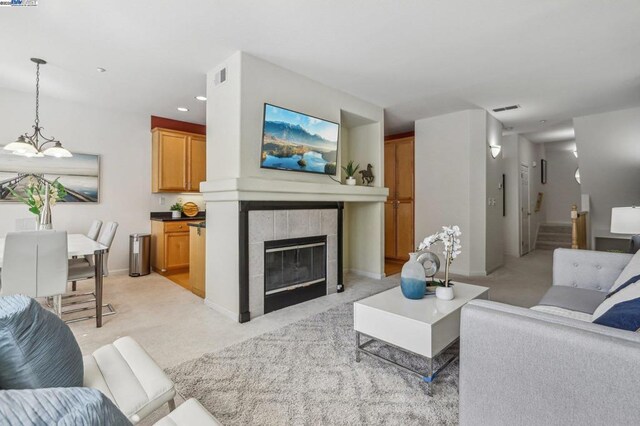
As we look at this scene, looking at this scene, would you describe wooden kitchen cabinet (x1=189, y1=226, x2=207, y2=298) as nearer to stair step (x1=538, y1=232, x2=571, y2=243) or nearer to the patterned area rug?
the patterned area rug

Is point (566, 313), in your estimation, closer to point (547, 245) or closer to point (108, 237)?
point (108, 237)

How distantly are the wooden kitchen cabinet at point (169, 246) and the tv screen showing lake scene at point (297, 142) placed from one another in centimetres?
264

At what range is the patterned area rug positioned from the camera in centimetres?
163

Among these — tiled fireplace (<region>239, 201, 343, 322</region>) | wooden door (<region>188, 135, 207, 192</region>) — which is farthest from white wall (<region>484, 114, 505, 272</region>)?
wooden door (<region>188, 135, 207, 192</region>)

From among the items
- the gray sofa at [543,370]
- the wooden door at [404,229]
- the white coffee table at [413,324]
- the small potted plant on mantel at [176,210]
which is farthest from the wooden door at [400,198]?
the gray sofa at [543,370]

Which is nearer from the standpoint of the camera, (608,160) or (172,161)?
(608,160)

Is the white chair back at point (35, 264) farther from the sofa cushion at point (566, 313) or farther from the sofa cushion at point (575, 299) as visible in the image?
the sofa cushion at point (575, 299)

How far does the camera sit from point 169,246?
16.2 feet

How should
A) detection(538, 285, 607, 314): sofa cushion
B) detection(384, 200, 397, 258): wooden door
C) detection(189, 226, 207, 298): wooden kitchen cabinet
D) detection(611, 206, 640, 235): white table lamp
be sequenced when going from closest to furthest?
detection(538, 285, 607, 314): sofa cushion → detection(611, 206, 640, 235): white table lamp → detection(189, 226, 207, 298): wooden kitchen cabinet → detection(384, 200, 397, 258): wooden door

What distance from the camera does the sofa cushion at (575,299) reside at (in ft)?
6.54

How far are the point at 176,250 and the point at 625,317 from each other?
17.2 feet

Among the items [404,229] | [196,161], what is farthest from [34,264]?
[404,229]

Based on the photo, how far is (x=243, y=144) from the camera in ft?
10.1

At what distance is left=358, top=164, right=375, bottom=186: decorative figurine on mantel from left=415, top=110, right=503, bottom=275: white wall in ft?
4.01
